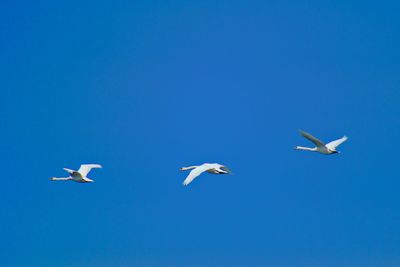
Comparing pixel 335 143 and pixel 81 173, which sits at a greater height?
pixel 335 143

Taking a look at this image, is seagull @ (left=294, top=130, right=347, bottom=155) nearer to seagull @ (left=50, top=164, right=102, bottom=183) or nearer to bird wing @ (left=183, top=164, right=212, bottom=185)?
bird wing @ (left=183, top=164, right=212, bottom=185)

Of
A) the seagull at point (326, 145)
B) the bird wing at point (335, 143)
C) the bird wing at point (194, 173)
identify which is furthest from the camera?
the bird wing at point (335, 143)

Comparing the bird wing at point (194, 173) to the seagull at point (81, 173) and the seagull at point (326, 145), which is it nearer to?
the seagull at point (326, 145)

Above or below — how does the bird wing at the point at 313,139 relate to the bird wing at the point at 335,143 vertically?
below

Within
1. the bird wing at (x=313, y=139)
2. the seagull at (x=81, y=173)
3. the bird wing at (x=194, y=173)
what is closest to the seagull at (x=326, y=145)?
the bird wing at (x=313, y=139)

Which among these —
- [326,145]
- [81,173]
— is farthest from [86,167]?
[326,145]

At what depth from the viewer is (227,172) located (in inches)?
2886

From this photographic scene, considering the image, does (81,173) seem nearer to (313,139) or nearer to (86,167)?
(86,167)

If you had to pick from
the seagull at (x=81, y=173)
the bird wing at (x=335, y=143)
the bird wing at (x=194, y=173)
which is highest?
the bird wing at (x=335, y=143)

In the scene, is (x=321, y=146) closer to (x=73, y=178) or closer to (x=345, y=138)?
(x=345, y=138)

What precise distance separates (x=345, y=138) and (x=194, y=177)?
2285cm

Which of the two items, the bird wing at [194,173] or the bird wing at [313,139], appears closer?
the bird wing at [194,173]

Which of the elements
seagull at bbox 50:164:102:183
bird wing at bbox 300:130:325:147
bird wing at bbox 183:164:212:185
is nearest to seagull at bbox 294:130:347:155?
bird wing at bbox 300:130:325:147

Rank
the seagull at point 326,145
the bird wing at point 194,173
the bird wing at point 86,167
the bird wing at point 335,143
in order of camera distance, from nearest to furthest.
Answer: the bird wing at point 194,173, the seagull at point 326,145, the bird wing at point 335,143, the bird wing at point 86,167
